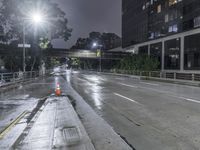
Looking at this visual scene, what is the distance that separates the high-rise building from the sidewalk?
47.2 m

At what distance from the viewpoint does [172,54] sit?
202 feet

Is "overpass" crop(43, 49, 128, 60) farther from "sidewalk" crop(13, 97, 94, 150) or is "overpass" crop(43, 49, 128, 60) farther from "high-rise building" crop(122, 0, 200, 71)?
"sidewalk" crop(13, 97, 94, 150)

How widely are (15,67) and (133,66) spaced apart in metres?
27.9

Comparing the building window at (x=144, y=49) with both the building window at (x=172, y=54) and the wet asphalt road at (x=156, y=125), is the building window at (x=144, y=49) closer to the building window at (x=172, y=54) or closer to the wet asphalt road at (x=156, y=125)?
the building window at (x=172, y=54)

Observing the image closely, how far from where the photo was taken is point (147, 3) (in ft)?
251

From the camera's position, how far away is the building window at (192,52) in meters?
51.0

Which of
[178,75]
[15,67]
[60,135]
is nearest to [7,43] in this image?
[15,67]

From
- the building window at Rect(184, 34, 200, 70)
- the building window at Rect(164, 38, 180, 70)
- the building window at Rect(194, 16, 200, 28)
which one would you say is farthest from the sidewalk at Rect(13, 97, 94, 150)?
the building window at Rect(164, 38, 180, 70)

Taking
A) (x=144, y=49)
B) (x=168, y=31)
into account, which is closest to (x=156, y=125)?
(x=168, y=31)

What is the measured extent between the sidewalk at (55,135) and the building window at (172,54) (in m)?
53.4

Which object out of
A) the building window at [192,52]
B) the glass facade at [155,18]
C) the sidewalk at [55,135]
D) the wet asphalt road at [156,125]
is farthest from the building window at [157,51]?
the sidewalk at [55,135]

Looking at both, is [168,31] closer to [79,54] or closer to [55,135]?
[79,54]

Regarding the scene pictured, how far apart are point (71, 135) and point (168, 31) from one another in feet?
198

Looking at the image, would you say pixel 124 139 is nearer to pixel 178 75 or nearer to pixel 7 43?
pixel 178 75
